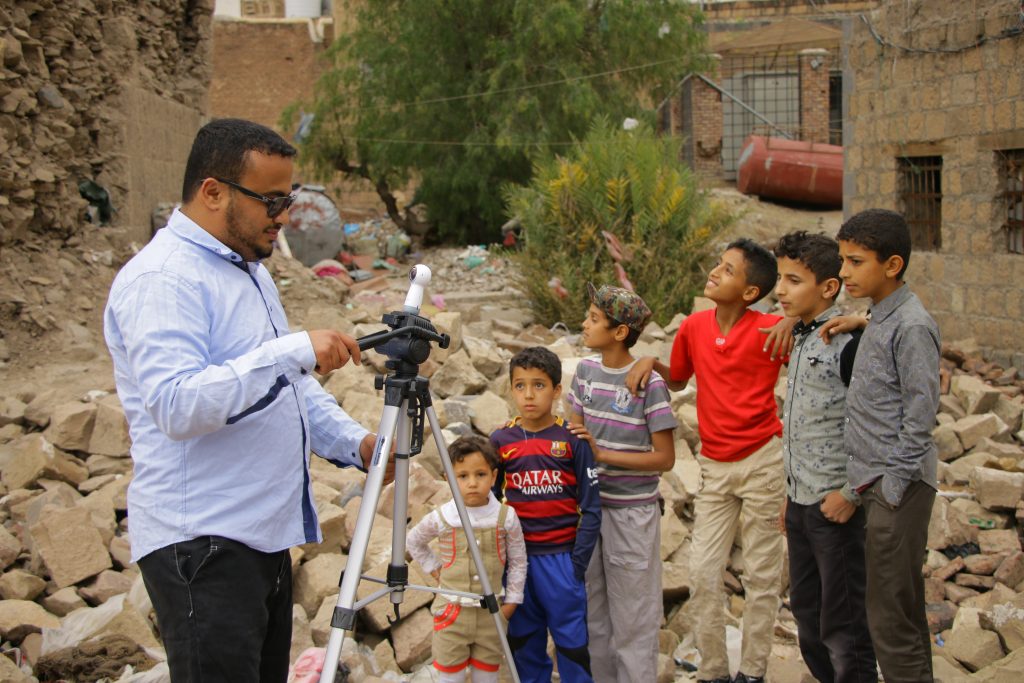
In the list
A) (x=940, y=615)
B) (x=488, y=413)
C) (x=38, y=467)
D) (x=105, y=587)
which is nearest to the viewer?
(x=105, y=587)

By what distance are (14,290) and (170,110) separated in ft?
10.1

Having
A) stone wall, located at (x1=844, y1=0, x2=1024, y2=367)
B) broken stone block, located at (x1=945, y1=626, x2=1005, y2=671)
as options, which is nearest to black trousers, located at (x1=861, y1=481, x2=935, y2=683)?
broken stone block, located at (x1=945, y1=626, x2=1005, y2=671)

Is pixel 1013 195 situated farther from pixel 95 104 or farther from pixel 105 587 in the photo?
pixel 95 104

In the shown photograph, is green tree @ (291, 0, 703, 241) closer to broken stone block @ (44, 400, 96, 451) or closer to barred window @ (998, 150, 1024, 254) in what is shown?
barred window @ (998, 150, 1024, 254)

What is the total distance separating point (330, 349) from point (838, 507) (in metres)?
1.76

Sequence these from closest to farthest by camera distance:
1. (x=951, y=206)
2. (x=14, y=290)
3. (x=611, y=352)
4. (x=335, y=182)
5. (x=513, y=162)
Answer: (x=611, y=352), (x=14, y=290), (x=951, y=206), (x=513, y=162), (x=335, y=182)

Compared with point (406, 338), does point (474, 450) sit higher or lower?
lower

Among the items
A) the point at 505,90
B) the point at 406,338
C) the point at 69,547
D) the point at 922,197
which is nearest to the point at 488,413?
the point at 69,547

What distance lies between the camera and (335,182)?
21.0 metres

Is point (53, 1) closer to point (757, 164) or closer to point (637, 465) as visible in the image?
point (637, 465)

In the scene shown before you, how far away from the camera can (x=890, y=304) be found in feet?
9.53

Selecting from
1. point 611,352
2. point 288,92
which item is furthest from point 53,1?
point 288,92

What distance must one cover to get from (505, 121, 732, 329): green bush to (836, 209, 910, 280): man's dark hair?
648 cm

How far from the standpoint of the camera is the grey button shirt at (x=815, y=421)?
3.14 meters
